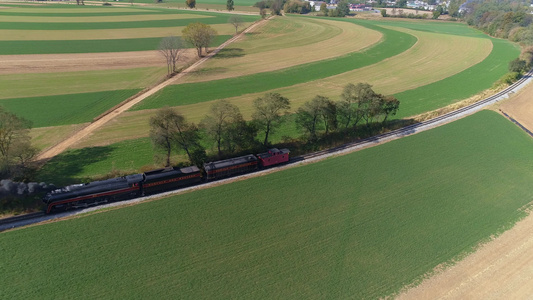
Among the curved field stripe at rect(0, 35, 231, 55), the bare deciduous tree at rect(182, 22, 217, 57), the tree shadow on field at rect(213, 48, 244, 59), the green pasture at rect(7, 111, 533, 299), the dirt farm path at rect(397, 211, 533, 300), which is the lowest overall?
the dirt farm path at rect(397, 211, 533, 300)

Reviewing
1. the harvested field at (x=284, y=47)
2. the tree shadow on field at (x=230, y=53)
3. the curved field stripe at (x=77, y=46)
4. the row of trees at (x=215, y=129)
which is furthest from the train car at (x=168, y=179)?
the curved field stripe at (x=77, y=46)

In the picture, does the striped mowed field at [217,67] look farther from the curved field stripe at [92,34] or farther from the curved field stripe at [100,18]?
the curved field stripe at [100,18]

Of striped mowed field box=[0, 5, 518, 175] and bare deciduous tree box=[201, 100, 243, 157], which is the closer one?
bare deciduous tree box=[201, 100, 243, 157]

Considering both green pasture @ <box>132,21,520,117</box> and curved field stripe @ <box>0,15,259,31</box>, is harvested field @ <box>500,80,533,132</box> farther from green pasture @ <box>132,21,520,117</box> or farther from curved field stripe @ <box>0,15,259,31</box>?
curved field stripe @ <box>0,15,259,31</box>

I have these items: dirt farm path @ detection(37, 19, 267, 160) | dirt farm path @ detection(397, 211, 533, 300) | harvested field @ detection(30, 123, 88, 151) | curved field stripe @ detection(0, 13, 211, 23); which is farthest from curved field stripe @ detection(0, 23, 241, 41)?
dirt farm path @ detection(397, 211, 533, 300)

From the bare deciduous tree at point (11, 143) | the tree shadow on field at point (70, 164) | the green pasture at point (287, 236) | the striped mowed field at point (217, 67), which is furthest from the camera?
the striped mowed field at point (217, 67)

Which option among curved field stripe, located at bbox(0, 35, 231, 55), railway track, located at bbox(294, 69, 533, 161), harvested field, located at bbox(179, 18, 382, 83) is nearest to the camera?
railway track, located at bbox(294, 69, 533, 161)

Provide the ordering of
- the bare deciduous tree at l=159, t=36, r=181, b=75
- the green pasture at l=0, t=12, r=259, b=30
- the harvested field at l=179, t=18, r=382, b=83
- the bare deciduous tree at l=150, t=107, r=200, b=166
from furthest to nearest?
the green pasture at l=0, t=12, r=259, b=30
the harvested field at l=179, t=18, r=382, b=83
the bare deciduous tree at l=159, t=36, r=181, b=75
the bare deciduous tree at l=150, t=107, r=200, b=166
